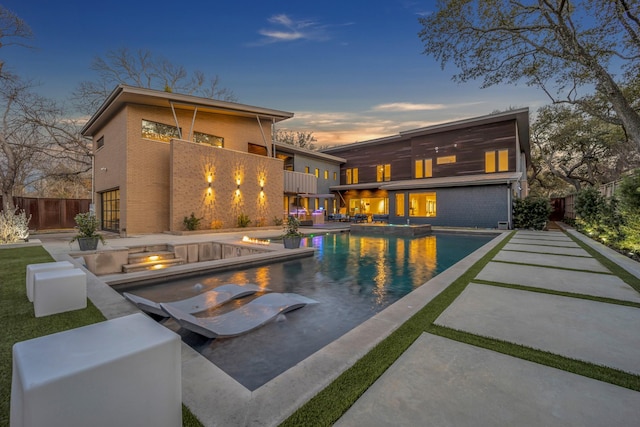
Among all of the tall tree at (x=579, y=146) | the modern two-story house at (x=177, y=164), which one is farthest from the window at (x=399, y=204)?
the tall tree at (x=579, y=146)

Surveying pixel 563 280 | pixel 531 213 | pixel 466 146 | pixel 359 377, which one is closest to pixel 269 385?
pixel 359 377

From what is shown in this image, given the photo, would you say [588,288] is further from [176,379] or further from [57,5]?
[57,5]

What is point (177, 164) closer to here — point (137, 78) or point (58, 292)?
point (58, 292)

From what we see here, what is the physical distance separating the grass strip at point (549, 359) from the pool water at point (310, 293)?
4.51 feet

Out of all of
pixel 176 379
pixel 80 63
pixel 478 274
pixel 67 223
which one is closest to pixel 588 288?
pixel 478 274

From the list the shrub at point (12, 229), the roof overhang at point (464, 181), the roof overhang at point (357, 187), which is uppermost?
the roof overhang at point (357, 187)

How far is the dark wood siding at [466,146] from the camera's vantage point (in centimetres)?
1928

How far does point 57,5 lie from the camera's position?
17500 mm

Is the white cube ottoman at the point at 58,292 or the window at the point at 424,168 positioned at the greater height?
the window at the point at 424,168

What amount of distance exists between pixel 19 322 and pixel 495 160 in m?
23.3

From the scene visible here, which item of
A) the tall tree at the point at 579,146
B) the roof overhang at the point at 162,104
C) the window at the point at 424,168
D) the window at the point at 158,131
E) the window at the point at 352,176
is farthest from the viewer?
the window at the point at 352,176

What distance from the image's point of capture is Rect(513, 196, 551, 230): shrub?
55.1 feet

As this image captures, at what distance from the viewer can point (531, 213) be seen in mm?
17219

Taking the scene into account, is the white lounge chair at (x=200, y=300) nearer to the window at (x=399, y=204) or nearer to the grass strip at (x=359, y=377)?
the grass strip at (x=359, y=377)
